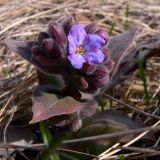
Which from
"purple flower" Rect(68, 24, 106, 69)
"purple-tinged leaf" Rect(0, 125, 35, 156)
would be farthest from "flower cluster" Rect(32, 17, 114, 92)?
"purple-tinged leaf" Rect(0, 125, 35, 156)

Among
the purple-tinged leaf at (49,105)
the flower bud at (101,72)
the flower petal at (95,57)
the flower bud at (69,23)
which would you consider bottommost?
the purple-tinged leaf at (49,105)

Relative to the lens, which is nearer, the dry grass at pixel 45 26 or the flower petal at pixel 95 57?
the flower petal at pixel 95 57

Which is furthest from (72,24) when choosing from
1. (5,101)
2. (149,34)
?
(149,34)

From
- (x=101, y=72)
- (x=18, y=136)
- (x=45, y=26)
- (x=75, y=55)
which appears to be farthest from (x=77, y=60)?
(x=45, y=26)

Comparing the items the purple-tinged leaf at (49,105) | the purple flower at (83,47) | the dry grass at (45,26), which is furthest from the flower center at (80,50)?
the dry grass at (45,26)

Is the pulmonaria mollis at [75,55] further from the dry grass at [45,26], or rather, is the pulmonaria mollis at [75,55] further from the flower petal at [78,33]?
the dry grass at [45,26]

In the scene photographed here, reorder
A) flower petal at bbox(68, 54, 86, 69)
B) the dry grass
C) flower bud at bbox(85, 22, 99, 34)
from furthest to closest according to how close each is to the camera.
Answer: the dry grass < flower bud at bbox(85, 22, 99, 34) < flower petal at bbox(68, 54, 86, 69)

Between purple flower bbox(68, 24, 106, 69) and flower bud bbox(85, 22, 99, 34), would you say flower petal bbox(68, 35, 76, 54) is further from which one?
flower bud bbox(85, 22, 99, 34)

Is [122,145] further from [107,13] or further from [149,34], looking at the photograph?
[107,13]
